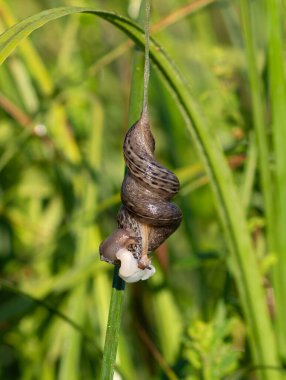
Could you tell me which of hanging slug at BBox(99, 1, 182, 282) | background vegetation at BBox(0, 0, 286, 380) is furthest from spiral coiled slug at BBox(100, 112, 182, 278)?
background vegetation at BBox(0, 0, 286, 380)

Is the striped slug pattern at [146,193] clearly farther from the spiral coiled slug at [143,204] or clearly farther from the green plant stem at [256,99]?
the green plant stem at [256,99]

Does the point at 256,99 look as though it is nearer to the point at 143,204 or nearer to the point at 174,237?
the point at 143,204

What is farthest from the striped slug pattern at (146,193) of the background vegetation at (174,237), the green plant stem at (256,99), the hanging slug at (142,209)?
the green plant stem at (256,99)

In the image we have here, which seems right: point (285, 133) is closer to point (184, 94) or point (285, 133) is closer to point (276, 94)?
point (276, 94)

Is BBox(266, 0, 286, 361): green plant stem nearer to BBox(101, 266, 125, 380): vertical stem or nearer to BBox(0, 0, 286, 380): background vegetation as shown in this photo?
BBox(0, 0, 286, 380): background vegetation

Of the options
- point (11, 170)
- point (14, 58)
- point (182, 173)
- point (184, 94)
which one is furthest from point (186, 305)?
point (184, 94)

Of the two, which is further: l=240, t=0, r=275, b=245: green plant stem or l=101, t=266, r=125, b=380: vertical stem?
l=240, t=0, r=275, b=245: green plant stem
